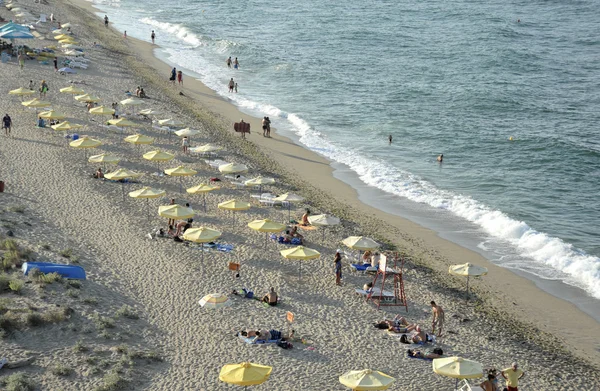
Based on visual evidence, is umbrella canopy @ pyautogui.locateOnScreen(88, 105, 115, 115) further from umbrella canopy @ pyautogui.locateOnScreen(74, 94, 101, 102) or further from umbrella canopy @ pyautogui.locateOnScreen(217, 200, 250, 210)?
umbrella canopy @ pyautogui.locateOnScreen(217, 200, 250, 210)

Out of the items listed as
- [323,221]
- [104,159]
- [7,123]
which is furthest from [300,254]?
[7,123]

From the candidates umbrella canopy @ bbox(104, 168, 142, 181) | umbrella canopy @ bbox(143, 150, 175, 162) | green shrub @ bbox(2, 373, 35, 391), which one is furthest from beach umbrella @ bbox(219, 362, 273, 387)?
umbrella canopy @ bbox(143, 150, 175, 162)


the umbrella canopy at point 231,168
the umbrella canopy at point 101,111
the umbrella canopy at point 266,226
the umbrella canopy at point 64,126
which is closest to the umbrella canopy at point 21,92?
the umbrella canopy at point 101,111

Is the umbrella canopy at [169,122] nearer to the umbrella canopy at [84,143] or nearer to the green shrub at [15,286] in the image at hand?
the umbrella canopy at [84,143]

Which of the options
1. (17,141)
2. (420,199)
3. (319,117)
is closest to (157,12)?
(319,117)

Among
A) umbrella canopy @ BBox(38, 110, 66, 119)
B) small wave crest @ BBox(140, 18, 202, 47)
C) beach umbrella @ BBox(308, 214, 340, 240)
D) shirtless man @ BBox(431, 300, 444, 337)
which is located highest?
small wave crest @ BBox(140, 18, 202, 47)

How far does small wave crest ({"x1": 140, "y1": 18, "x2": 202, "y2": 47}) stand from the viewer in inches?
2601

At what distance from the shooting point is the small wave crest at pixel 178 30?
217 feet

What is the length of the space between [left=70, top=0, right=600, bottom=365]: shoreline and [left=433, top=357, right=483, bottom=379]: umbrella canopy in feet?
16.0

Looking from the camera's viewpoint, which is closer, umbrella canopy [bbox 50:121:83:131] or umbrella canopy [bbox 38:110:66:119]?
umbrella canopy [bbox 50:121:83:131]

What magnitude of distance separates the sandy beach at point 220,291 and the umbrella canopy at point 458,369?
34.0 inches

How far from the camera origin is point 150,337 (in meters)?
17.1

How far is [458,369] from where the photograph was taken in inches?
610

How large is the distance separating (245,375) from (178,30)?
60.3 m
